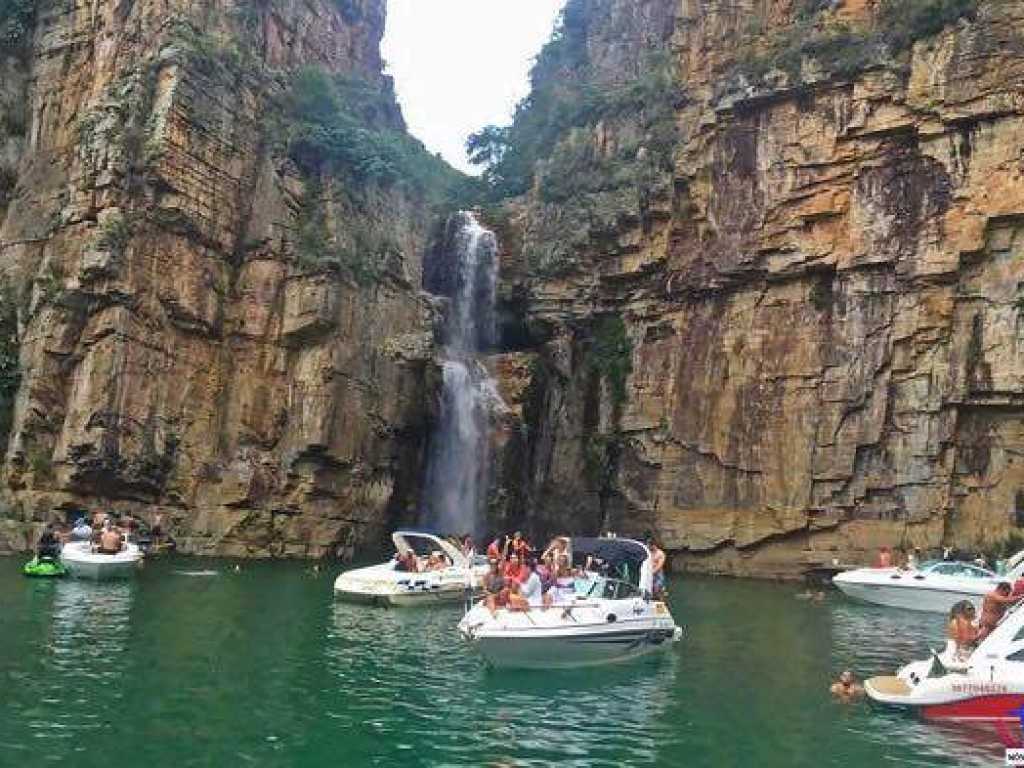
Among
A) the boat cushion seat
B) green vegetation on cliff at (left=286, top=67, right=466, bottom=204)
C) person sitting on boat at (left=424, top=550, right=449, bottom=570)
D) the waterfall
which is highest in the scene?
green vegetation on cliff at (left=286, top=67, right=466, bottom=204)

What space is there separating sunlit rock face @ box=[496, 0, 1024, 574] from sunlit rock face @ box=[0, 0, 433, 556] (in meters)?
8.09

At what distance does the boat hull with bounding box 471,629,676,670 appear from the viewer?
17344 millimetres

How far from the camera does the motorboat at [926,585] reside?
1164 inches

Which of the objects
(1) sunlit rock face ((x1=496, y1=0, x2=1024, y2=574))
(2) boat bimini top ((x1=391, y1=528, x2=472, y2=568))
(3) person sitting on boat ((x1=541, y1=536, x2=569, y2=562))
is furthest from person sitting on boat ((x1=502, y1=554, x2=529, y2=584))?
(1) sunlit rock face ((x1=496, y1=0, x2=1024, y2=574))

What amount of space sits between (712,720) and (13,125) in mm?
42600

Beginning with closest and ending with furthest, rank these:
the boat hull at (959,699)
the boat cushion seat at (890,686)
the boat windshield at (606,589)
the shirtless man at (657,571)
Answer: the boat hull at (959,699) → the boat cushion seat at (890,686) → the boat windshield at (606,589) → the shirtless man at (657,571)

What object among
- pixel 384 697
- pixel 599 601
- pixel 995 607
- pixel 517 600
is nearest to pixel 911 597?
pixel 995 607

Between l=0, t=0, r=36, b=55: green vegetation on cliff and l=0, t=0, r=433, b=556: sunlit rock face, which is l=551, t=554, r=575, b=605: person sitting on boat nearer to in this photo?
l=0, t=0, r=433, b=556: sunlit rock face

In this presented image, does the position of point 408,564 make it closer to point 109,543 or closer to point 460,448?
point 109,543

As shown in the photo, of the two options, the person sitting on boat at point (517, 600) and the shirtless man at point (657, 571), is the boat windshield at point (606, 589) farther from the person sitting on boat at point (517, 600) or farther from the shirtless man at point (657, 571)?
the person sitting on boat at point (517, 600)

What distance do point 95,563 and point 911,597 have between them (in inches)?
935

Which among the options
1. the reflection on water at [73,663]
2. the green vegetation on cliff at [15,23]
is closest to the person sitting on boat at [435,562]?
the reflection on water at [73,663]

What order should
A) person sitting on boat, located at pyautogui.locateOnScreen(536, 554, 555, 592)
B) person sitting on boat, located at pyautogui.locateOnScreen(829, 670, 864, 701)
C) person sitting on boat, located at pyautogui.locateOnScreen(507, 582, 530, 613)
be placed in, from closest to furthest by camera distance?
person sitting on boat, located at pyautogui.locateOnScreen(829, 670, 864, 701) < person sitting on boat, located at pyautogui.locateOnScreen(507, 582, 530, 613) < person sitting on boat, located at pyautogui.locateOnScreen(536, 554, 555, 592)

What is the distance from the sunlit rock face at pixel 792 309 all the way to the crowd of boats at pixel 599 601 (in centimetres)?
767
